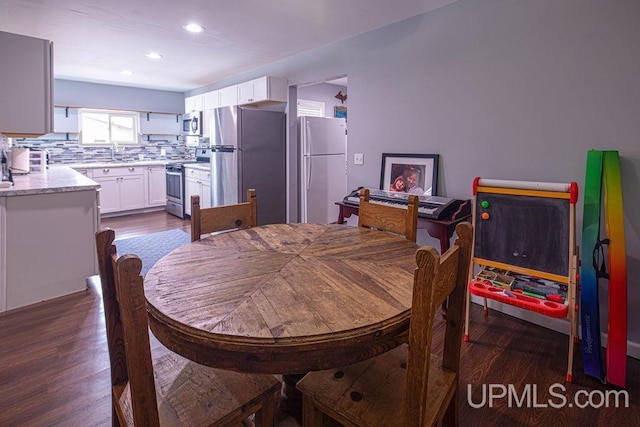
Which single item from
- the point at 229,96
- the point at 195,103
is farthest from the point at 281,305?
the point at 195,103

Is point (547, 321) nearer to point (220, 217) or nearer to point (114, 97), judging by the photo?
point (220, 217)

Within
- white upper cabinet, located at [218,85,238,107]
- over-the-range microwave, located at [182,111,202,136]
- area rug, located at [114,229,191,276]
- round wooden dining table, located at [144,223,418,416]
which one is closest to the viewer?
round wooden dining table, located at [144,223,418,416]

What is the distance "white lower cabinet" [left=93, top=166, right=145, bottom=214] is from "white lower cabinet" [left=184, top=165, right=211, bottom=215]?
3.30 ft

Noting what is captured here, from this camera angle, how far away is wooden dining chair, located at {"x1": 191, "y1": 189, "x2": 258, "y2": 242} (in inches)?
77.4

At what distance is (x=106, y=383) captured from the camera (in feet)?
6.45

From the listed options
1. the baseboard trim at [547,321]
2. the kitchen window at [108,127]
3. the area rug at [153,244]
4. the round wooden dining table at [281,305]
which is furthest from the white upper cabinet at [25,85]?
the kitchen window at [108,127]

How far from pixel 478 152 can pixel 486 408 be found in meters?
1.80

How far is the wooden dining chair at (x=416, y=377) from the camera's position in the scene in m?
0.91

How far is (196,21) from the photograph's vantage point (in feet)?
10.9

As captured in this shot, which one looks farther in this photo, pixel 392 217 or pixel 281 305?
pixel 392 217

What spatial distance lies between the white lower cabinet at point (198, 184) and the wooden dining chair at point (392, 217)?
379 centimetres

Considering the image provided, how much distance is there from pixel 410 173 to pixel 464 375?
1.73 metres

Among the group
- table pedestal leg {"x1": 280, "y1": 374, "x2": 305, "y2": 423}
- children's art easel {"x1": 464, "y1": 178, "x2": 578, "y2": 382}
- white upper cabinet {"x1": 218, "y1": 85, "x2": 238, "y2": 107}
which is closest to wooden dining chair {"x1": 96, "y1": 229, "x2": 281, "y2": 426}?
table pedestal leg {"x1": 280, "y1": 374, "x2": 305, "y2": 423}

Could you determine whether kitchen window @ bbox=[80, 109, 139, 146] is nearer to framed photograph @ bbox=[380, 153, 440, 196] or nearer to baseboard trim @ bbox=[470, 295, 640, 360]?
framed photograph @ bbox=[380, 153, 440, 196]
